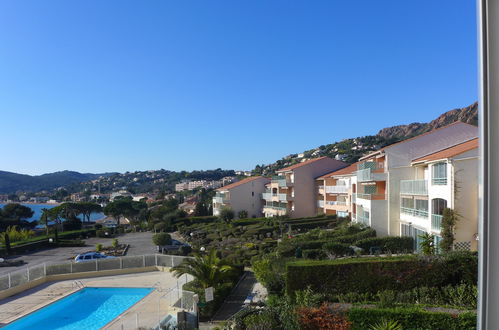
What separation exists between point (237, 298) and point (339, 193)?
75.7 feet

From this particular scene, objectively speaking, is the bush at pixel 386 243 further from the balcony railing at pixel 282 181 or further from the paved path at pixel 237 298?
the balcony railing at pixel 282 181

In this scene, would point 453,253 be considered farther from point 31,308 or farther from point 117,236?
point 117,236

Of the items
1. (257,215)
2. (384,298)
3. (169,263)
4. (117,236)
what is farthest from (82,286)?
(257,215)

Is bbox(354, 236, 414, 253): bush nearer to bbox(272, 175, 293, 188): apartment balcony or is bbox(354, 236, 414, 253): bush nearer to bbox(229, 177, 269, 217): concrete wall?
bbox(272, 175, 293, 188): apartment balcony

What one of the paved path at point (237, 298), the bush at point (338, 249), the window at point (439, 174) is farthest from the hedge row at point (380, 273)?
the bush at point (338, 249)

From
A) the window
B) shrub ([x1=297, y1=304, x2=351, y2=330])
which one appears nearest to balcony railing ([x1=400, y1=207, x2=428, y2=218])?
the window

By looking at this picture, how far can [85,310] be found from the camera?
16500mm

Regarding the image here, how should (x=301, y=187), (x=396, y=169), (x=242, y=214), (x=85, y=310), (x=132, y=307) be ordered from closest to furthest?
1. (x=132, y=307)
2. (x=85, y=310)
3. (x=396, y=169)
4. (x=301, y=187)
5. (x=242, y=214)

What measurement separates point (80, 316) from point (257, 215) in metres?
37.8

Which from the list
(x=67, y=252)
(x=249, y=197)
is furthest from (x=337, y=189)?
(x=67, y=252)

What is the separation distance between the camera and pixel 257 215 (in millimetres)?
52438

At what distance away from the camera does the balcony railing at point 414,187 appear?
18.8 meters

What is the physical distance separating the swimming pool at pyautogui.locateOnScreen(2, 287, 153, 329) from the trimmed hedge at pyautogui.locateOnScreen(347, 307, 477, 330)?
10.8 metres

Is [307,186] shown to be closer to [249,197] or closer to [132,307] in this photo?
[249,197]
